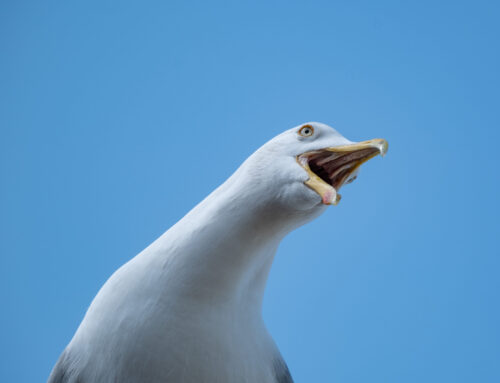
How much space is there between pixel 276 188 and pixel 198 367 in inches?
19.6

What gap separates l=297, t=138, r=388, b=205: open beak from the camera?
1.27m

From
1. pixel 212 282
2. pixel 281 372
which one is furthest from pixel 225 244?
pixel 281 372

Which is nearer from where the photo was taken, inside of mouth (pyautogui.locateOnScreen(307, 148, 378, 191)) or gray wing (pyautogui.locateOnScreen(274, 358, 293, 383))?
inside of mouth (pyautogui.locateOnScreen(307, 148, 378, 191))

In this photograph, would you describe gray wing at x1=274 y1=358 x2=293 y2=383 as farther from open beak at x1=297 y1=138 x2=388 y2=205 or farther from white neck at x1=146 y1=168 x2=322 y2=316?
open beak at x1=297 y1=138 x2=388 y2=205

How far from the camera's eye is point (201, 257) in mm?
1293

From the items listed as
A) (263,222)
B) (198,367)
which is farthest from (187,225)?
(198,367)

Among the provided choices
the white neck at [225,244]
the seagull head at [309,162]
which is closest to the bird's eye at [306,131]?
the seagull head at [309,162]

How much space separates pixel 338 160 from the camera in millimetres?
1343

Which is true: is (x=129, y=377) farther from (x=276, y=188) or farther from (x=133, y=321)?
(x=276, y=188)

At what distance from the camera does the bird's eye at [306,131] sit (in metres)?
1.38

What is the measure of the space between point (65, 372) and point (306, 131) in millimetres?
928

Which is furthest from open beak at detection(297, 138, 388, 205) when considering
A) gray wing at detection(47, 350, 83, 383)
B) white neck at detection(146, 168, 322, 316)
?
gray wing at detection(47, 350, 83, 383)

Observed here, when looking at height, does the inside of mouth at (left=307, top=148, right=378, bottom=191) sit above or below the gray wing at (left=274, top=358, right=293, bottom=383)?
above

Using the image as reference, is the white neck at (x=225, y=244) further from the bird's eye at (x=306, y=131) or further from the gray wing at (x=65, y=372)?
the gray wing at (x=65, y=372)
